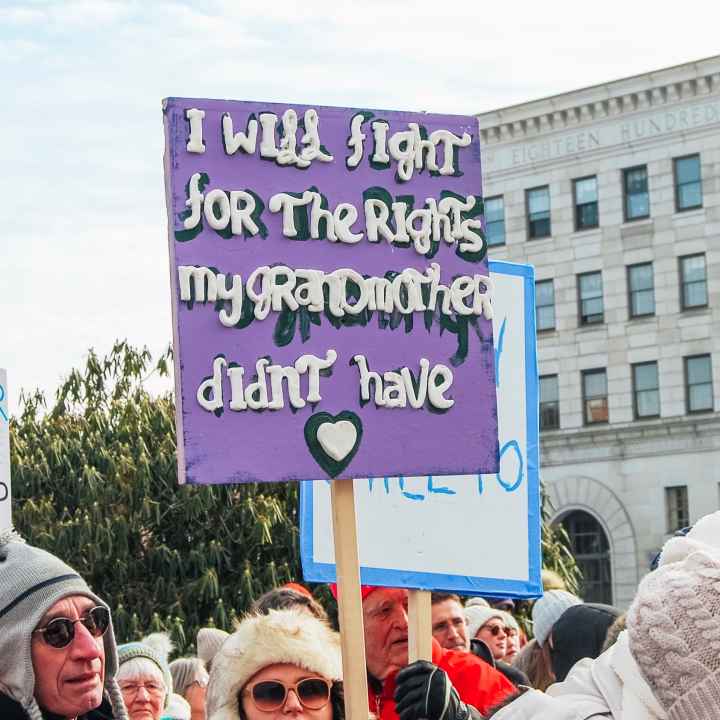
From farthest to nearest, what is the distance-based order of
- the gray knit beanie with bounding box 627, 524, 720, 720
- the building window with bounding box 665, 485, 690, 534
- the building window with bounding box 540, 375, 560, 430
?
the building window with bounding box 540, 375, 560, 430, the building window with bounding box 665, 485, 690, 534, the gray knit beanie with bounding box 627, 524, 720, 720

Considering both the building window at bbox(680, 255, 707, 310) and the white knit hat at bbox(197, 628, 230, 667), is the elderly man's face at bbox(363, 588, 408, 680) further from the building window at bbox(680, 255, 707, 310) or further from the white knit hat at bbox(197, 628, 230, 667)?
the building window at bbox(680, 255, 707, 310)

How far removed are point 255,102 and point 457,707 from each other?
1.66 metres

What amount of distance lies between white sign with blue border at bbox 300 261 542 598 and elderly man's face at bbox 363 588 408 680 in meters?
0.13

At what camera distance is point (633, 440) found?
149 ft

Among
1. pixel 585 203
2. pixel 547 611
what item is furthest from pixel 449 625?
pixel 585 203

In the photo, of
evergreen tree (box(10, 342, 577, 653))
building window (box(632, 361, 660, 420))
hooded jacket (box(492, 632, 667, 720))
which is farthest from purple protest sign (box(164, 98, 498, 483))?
building window (box(632, 361, 660, 420))

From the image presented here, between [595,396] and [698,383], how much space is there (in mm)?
3001

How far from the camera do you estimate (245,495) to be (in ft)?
66.1

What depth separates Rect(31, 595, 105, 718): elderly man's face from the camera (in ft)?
13.5

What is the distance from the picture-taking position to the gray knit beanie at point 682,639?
259cm

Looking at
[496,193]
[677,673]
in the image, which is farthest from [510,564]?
[496,193]

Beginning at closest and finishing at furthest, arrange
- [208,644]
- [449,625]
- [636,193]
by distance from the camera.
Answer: [449,625]
[208,644]
[636,193]

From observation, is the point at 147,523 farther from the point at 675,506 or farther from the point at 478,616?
the point at 675,506

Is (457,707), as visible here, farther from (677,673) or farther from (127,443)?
(127,443)
